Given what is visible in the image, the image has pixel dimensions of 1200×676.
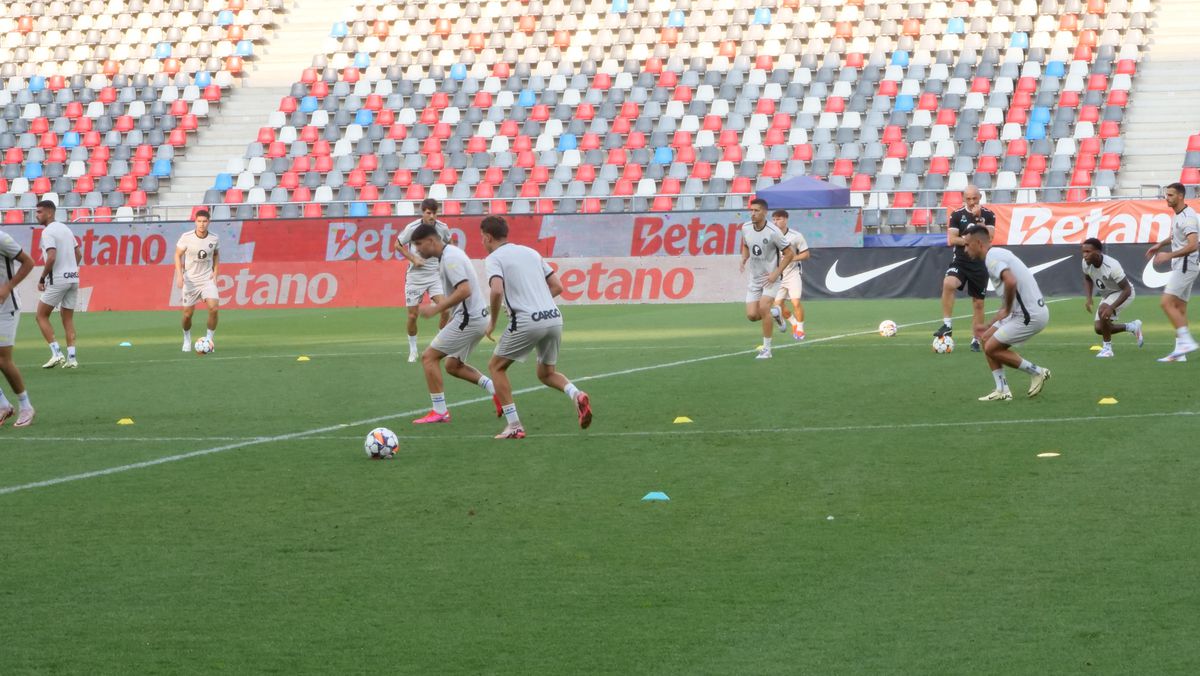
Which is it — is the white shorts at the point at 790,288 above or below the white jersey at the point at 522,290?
below

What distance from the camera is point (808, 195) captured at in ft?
112

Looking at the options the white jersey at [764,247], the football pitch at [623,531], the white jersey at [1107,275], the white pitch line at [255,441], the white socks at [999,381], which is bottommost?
the white pitch line at [255,441]

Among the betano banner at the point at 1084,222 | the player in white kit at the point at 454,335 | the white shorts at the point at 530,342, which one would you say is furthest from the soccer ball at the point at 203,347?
the betano banner at the point at 1084,222

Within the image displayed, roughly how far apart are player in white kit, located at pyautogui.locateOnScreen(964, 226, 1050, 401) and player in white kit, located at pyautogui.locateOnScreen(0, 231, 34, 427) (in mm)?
7795

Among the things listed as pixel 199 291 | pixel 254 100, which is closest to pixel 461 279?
pixel 199 291

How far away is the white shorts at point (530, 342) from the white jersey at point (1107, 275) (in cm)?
850

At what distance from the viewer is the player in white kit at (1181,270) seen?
56.9 feet

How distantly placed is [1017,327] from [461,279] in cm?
479

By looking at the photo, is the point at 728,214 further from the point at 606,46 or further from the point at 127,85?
the point at 127,85

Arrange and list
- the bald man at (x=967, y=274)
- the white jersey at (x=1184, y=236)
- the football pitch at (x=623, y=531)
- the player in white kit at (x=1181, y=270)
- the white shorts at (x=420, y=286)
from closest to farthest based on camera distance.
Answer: the football pitch at (x=623, y=531) < the player in white kit at (x=1181, y=270) < the white jersey at (x=1184, y=236) < the white shorts at (x=420, y=286) < the bald man at (x=967, y=274)

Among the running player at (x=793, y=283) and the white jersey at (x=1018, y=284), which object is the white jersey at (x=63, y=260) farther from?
the white jersey at (x=1018, y=284)

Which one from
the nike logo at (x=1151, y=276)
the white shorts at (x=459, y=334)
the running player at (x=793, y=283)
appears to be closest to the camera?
the white shorts at (x=459, y=334)

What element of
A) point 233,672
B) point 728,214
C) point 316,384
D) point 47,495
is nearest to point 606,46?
point 728,214

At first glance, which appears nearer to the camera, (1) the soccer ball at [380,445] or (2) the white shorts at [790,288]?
(1) the soccer ball at [380,445]
